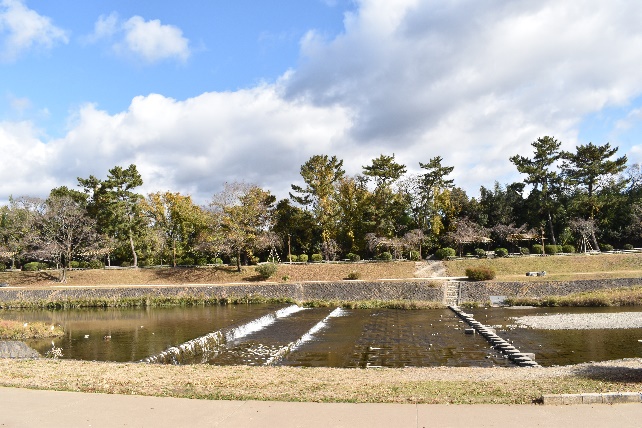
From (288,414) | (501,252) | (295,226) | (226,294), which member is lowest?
(226,294)

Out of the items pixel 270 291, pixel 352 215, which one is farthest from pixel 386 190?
pixel 270 291

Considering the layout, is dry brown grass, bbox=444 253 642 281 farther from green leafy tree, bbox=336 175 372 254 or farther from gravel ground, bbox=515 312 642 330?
gravel ground, bbox=515 312 642 330

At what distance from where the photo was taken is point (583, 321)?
25.3 metres

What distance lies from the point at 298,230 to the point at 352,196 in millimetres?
7902

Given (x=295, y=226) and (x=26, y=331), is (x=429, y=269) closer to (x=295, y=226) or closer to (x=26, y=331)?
(x=295, y=226)

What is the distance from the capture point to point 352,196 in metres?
58.1

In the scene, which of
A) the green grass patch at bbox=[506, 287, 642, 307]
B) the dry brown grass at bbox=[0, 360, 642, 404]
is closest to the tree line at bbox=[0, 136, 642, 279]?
the green grass patch at bbox=[506, 287, 642, 307]

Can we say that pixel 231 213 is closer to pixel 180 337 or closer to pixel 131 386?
pixel 180 337

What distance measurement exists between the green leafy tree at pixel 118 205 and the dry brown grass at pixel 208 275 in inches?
214

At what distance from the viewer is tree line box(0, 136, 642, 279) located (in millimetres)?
53969

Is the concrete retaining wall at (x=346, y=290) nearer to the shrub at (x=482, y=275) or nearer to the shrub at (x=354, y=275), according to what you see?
the shrub at (x=482, y=275)

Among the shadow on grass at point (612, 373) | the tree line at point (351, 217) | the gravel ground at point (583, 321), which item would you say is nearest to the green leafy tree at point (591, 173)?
the tree line at point (351, 217)

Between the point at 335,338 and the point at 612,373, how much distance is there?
13318 mm

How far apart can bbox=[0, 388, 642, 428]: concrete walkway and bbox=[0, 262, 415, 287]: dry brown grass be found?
39076 mm
